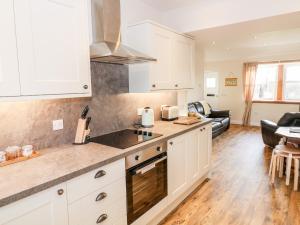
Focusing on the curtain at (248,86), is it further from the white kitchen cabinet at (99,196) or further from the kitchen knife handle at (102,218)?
the kitchen knife handle at (102,218)

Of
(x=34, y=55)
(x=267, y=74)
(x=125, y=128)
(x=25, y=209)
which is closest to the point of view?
(x=25, y=209)

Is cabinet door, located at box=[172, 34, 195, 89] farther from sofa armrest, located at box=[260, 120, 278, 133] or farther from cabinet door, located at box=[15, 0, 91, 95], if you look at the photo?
sofa armrest, located at box=[260, 120, 278, 133]

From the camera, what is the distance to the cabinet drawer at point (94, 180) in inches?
52.9

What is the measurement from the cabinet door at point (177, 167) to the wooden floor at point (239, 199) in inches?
10.6

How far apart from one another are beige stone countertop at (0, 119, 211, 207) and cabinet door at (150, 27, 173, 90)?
0.82 metres

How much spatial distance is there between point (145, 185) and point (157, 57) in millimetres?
1440

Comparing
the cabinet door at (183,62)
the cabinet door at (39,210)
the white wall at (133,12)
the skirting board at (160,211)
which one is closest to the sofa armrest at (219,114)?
the cabinet door at (183,62)

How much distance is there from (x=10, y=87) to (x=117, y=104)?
124 cm

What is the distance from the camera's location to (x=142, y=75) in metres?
2.43

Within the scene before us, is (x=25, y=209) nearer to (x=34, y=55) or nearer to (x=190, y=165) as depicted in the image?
(x=34, y=55)

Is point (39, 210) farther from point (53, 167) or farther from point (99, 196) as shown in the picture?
point (99, 196)

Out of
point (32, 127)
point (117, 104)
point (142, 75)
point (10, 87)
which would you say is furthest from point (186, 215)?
point (10, 87)

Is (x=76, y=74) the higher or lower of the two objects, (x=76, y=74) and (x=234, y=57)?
the lower

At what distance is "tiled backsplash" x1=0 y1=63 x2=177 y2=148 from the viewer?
1598mm
